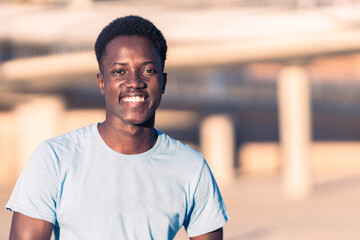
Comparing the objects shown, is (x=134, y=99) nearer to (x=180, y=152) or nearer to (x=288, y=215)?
(x=180, y=152)

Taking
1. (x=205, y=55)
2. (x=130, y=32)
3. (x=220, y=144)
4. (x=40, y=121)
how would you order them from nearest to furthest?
(x=130, y=32), (x=205, y=55), (x=40, y=121), (x=220, y=144)

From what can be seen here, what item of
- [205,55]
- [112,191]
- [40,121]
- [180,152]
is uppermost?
[205,55]

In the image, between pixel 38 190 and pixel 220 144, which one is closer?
pixel 38 190

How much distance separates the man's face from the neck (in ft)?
0.10

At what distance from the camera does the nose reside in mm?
2447

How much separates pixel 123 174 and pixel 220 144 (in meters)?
25.0

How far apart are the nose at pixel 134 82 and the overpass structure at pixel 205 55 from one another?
14.8 meters

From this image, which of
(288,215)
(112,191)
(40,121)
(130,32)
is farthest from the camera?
(40,121)

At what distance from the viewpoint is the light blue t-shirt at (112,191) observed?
2289 mm

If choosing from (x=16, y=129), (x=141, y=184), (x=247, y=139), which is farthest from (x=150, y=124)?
(x=247, y=139)

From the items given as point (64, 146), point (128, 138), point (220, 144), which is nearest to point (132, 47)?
A: point (128, 138)

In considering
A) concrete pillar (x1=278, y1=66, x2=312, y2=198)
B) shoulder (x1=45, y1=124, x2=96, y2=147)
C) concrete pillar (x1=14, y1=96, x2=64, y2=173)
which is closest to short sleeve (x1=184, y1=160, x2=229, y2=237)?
shoulder (x1=45, y1=124, x2=96, y2=147)

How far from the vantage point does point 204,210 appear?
100 inches

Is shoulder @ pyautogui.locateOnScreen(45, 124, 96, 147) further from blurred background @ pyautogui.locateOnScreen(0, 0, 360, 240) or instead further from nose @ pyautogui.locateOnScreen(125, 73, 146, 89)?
blurred background @ pyautogui.locateOnScreen(0, 0, 360, 240)
